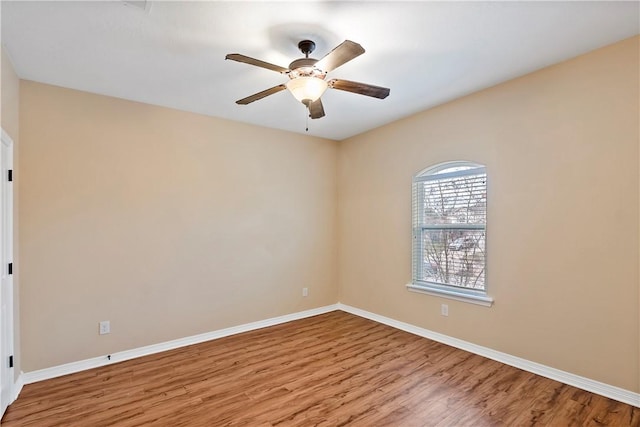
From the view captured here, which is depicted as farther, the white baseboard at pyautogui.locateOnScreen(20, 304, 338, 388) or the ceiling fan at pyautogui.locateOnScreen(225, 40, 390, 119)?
the white baseboard at pyautogui.locateOnScreen(20, 304, 338, 388)

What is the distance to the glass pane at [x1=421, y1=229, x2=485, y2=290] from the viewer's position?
338 centimetres

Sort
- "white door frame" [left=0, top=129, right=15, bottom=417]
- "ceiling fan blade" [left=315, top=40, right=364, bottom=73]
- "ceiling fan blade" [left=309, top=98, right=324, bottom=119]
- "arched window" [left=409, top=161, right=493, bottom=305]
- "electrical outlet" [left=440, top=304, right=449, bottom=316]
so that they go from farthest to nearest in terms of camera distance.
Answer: "electrical outlet" [left=440, top=304, right=449, bottom=316]
"arched window" [left=409, top=161, right=493, bottom=305]
"ceiling fan blade" [left=309, top=98, right=324, bottom=119]
"white door frame" [left=0, top=129, right=15, bottom=417]
"ceiling fan blade" [left=315, top=40, right=364, bottom=73]

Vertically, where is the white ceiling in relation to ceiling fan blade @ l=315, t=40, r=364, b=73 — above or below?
above

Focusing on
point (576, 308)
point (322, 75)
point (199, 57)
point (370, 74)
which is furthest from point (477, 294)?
point (199, 57)

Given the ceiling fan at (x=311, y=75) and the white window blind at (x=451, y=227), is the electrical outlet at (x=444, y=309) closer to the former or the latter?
the white window blind at (x=451, y=227)

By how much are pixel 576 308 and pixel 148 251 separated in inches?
160

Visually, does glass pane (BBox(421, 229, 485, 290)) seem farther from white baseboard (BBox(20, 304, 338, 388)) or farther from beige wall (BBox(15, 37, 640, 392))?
white baseboard (BBox(20, 304, 338, 388))

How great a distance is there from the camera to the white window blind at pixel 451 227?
3.37 m

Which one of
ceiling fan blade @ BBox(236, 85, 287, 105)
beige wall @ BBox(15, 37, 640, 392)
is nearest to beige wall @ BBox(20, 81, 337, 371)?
beige wall @ BBox(15, 37, 640, 392)

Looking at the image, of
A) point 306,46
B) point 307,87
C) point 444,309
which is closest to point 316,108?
point 307,87

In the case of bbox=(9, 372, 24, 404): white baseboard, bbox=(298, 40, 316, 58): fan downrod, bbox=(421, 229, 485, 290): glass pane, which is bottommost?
bbox=(9, 372, 24, 404): white baseboard

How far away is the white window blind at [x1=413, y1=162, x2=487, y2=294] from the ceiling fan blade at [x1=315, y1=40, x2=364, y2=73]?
203cm

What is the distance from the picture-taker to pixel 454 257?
3607 millimetres

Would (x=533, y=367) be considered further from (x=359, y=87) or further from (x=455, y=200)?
(x=359, y=87)
